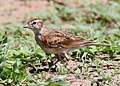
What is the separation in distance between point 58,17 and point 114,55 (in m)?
3.90

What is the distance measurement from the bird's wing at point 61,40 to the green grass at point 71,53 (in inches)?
12.9

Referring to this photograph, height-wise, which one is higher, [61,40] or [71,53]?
[61,40]

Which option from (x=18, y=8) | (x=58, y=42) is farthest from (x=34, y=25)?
(x=18, y=8)

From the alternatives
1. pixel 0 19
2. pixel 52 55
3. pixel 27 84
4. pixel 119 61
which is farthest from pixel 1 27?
pixel 27 84

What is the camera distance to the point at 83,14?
13508 mm

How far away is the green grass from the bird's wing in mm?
328

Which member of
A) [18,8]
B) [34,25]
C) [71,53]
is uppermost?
[34,25]

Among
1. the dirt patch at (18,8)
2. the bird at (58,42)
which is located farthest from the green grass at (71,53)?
the dirt patch at (18,8)

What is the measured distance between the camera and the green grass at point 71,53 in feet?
26.2

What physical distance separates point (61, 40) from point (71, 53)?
704mm

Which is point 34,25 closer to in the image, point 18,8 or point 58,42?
point 58,42

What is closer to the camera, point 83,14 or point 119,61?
point 119,61

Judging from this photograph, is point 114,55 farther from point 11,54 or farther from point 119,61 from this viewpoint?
point 11,54

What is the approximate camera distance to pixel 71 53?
376 inches
